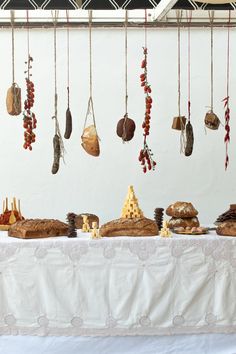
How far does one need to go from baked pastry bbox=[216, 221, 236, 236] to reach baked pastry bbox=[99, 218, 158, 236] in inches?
15.8

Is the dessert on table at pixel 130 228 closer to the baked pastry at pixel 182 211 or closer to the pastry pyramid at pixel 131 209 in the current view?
the pastry pyramid at pixel 131 209

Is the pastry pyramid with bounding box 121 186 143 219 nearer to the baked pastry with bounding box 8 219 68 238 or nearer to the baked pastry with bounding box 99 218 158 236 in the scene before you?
the baked pastry with bounding box 99 218 158 236

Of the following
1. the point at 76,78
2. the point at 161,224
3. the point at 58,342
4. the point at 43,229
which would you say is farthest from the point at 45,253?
the point at 76,78

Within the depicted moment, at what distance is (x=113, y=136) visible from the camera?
595 centimetres

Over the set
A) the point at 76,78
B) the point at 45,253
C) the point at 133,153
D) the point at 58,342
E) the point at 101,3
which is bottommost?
the point at 58,342

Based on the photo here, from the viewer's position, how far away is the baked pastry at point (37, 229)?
4.29 m

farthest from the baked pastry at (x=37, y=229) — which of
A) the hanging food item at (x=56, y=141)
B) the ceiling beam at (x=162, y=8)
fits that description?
the ceiling beam at (x=162, y=8)

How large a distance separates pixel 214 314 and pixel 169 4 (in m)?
1.95

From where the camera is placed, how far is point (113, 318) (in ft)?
14.0

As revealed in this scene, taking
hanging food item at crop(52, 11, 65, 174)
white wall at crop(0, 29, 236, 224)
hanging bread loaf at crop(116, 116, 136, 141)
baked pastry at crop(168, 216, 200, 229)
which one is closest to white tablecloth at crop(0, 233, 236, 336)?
baked pastry at crop(168, 216, 200, 229)

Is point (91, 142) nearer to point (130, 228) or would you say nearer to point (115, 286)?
point (130, 228)

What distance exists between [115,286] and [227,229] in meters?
0.76

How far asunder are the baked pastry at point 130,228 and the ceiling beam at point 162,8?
1.39 m

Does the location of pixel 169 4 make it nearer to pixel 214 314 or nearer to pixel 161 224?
pixel 161 224
